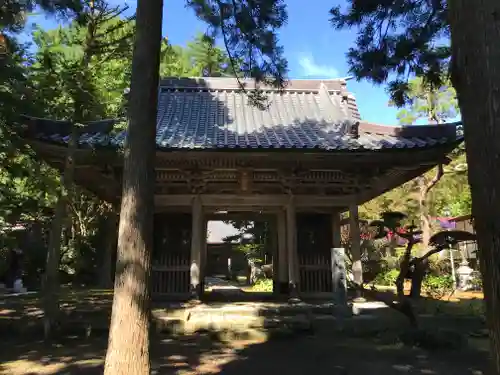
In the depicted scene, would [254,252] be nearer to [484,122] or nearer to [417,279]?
[417,279]

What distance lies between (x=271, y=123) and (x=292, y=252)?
3538 millimetres

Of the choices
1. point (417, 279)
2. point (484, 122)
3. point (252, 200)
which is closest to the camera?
point (484, 122)

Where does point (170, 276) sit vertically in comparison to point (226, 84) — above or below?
below

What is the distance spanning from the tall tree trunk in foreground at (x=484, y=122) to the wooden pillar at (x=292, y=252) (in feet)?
23.7

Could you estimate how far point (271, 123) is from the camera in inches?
416

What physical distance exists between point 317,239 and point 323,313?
8.87 feet

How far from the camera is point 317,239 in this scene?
10.5 m

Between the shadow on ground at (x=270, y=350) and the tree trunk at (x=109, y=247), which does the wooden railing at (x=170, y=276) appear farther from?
the tree trunk at (x=109, y=247)

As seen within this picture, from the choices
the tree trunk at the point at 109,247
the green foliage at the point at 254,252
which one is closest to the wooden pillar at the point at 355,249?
the tree trunk at the point at 109,247

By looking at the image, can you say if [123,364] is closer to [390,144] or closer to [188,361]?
[188,361]

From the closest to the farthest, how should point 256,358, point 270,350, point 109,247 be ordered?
point 256,358 → point 270,350 → point 109,247

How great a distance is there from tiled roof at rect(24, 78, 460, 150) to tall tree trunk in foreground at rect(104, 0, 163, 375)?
419cm

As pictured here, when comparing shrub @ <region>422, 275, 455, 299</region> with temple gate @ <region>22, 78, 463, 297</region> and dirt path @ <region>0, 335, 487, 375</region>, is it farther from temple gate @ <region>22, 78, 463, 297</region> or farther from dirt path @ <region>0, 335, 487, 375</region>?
dirt path @ <region>0, 335, 487, 375</region>

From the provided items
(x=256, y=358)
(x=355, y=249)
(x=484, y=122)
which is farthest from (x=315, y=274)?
(x=484, y=122)
